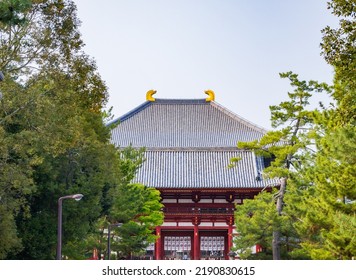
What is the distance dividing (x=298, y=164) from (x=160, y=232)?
68.5 feet

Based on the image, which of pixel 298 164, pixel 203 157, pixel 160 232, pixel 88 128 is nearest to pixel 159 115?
pixel 203 157

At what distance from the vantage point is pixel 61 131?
78.0ft

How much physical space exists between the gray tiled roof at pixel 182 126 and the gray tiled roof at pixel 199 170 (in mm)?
1799

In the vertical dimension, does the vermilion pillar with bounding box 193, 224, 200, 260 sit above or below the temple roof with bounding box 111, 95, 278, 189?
below

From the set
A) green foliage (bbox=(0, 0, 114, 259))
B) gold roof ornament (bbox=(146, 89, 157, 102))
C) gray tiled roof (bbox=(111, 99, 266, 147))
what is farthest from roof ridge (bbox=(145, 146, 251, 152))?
green foliage (bbox=(0, 0, 114, 259))

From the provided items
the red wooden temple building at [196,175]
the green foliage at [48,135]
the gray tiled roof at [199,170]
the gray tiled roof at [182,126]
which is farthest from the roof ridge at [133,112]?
the green foliage at [48,135]

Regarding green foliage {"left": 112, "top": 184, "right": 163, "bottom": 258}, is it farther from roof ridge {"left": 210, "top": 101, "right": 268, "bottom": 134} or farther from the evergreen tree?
roof ridge {"left": 210, "top": 101, "right": 268, "bottom": 134}

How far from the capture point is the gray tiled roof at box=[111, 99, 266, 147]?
6162 cm

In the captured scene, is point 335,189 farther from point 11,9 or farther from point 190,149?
point 190,149

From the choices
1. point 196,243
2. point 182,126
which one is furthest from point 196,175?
point 182,126

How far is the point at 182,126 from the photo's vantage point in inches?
2537

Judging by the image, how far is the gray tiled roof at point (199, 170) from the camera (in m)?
54.7

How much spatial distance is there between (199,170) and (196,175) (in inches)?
30.8
